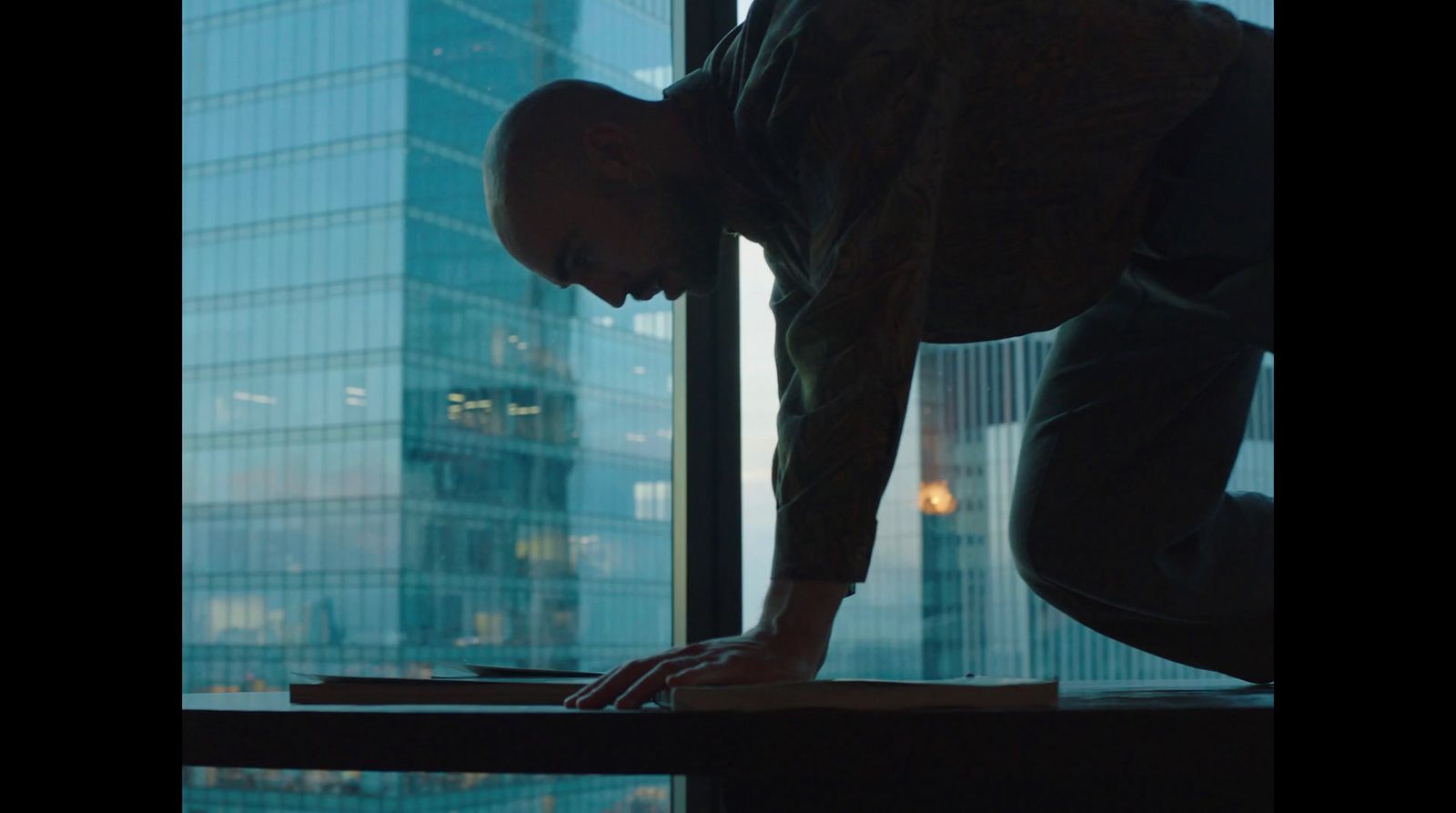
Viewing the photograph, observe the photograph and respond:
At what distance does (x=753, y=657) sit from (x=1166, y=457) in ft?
2.50

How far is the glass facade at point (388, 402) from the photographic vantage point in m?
1.80

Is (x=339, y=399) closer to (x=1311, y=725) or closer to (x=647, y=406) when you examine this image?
(x=647, y=406)

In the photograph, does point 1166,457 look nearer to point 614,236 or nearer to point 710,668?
point 614,236

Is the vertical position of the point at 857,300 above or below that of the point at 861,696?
above

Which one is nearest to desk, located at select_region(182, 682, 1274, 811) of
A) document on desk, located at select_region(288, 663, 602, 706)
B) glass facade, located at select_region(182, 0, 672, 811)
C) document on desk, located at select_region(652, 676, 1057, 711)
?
document on desk, located at select_region(652, 676, 1057, 711)

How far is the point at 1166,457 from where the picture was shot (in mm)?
1479

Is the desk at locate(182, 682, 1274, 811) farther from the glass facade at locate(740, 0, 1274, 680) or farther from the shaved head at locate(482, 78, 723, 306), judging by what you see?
the glass facade at locate(740, 0, 1274, 680)

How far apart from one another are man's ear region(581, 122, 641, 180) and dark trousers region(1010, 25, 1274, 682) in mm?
567

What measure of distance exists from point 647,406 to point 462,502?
35 centimetres

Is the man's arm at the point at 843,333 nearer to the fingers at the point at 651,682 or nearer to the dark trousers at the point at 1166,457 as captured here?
the fingers at the point at 651,682

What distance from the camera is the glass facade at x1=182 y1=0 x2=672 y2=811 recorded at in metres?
1.80

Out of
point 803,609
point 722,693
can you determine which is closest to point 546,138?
point 803,609

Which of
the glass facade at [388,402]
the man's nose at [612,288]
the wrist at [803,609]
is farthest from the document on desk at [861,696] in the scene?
the glass facade at [388,402]
